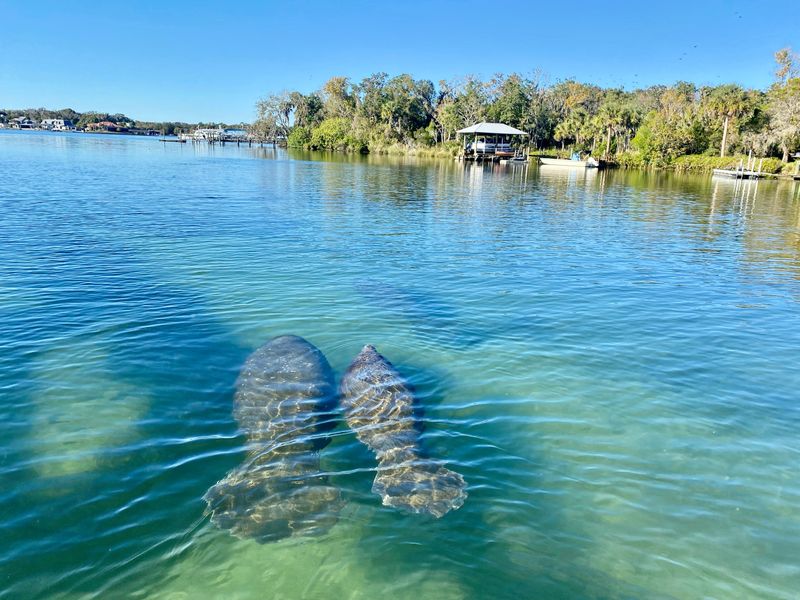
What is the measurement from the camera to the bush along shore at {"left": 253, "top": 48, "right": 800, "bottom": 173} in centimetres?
7119

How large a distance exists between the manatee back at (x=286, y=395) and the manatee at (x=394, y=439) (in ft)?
1.28

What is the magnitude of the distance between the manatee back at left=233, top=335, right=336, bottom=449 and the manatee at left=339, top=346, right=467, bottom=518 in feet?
1.28

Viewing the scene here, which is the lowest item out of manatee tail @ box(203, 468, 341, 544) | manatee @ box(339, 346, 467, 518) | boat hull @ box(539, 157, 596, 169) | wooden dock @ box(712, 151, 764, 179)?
manatee tail @ box(203, 468, 341, 544)

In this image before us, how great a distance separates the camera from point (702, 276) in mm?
16656

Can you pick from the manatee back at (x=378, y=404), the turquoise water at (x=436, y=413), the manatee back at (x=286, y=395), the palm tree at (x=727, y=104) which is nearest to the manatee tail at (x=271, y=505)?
the turquoise water at (x=436, y=413)

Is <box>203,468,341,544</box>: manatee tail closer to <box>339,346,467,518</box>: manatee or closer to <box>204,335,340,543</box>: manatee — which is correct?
<box>204,335,340,543</box>: manatee

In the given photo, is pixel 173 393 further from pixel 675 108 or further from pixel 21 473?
pixel 675 108

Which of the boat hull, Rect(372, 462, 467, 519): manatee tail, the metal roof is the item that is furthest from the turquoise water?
the metal roof

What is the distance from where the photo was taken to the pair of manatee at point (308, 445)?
5.46 m

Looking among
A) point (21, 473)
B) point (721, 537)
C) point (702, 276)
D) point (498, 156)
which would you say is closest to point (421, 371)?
point (721, 537)

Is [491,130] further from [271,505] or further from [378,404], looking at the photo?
[271,505]

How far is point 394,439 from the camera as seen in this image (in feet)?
22.1

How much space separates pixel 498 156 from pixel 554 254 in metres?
77.6

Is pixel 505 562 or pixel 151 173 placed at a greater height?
pixel 151 173
